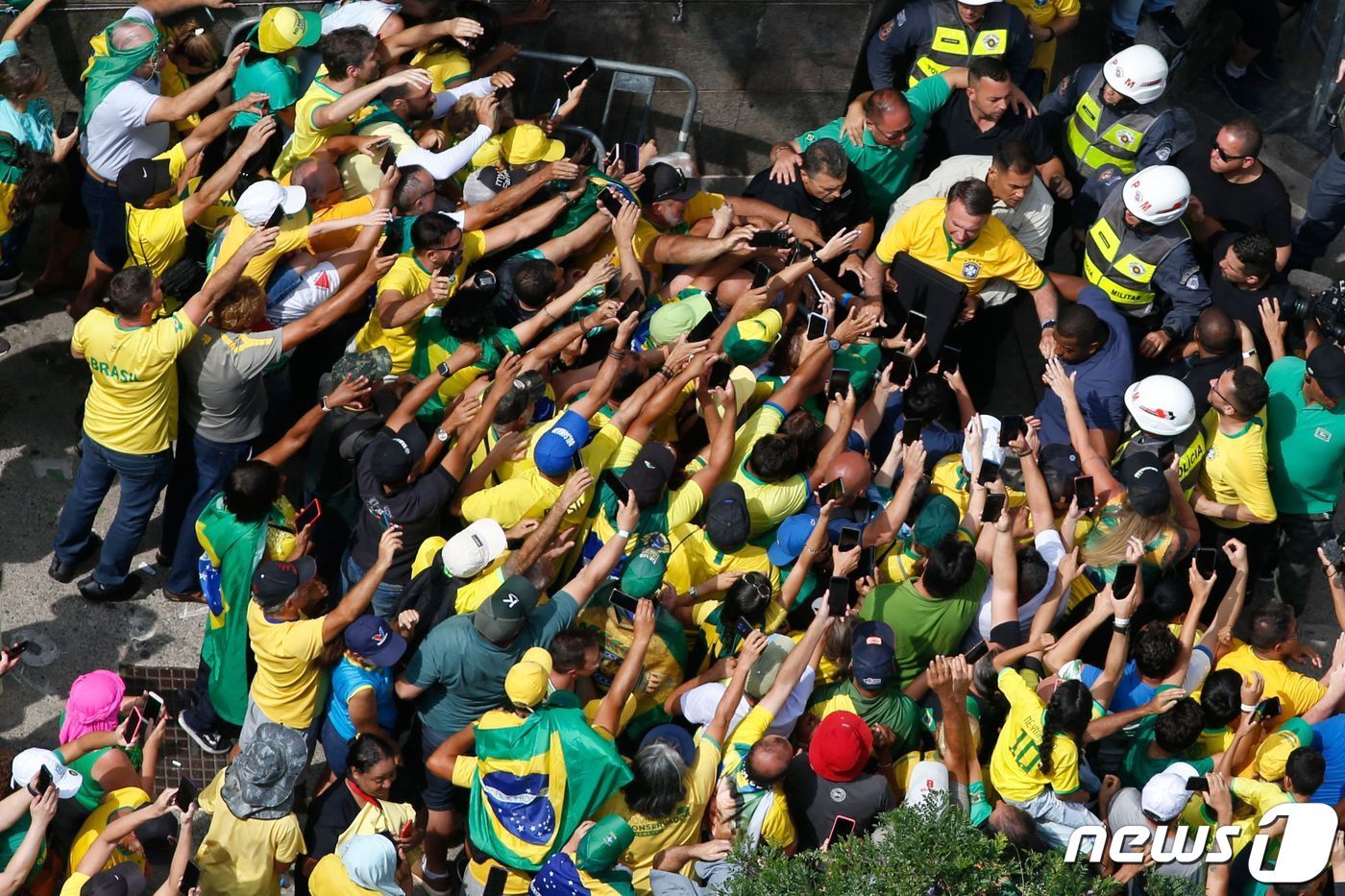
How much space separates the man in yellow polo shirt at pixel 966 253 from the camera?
951 centimetres

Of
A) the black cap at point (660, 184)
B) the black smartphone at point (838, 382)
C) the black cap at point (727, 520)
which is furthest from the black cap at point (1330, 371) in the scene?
the black cap at point (660, 184)

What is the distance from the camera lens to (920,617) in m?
7.75

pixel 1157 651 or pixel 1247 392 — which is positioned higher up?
pixel 1247 392

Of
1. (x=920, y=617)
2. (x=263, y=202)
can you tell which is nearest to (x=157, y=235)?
(x=263, y=202)

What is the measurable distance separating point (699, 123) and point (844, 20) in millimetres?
1211

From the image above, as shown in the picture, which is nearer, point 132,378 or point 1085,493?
point 132,378

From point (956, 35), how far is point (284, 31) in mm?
4221

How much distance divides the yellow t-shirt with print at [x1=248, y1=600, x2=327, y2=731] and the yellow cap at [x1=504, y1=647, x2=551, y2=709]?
1053 mm

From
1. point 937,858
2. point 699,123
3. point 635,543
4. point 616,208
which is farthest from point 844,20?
point 937,858

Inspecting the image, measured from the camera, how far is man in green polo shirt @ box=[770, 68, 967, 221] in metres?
9.94

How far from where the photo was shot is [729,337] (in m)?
8.78

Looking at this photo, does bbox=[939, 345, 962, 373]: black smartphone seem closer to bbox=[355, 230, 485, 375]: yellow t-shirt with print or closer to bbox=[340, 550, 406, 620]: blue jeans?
bbox=[355, 230, 485, 375]: yellow t-shirt with print

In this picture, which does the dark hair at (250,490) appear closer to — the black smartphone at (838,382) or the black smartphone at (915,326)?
the black smartphone at (838,382)

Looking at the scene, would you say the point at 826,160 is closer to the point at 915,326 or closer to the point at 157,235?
the point at 915,326
